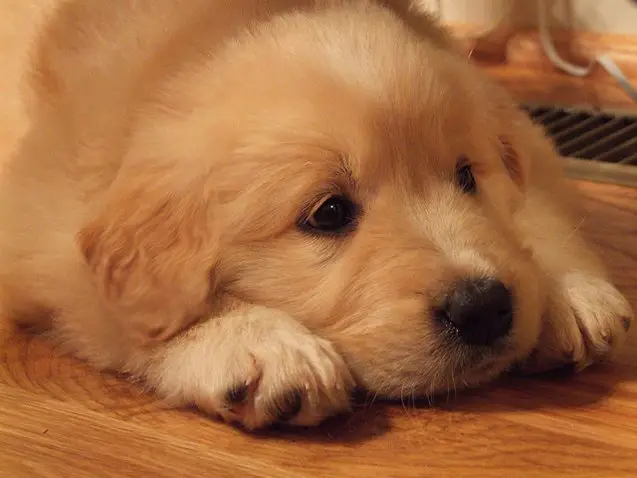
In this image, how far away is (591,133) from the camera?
318 centimetres

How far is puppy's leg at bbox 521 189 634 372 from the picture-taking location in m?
1.71

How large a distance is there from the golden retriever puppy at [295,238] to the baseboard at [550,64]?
1.78 meters

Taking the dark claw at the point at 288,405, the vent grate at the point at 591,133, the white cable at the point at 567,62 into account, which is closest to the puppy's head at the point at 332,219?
the dark claw at the point at 288,405

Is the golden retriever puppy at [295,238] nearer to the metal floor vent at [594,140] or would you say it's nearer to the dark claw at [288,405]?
the dark claw at [288,405]

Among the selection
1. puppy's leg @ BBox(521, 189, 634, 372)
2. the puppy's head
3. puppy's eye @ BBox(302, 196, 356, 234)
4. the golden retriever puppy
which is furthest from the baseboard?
puppy's eye @ BBox(302, 196, 356, 234)

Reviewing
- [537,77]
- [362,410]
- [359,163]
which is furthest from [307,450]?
[537,77]

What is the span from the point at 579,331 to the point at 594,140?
5.21ft

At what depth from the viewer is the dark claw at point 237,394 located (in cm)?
152

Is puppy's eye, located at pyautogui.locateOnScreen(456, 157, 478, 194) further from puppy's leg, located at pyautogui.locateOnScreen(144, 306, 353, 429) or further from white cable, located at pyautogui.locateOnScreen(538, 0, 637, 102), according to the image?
white cable, located at pyautogui.locateOnScreen(538, 0, 637, 102)

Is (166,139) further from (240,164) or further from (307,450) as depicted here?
(307,450)

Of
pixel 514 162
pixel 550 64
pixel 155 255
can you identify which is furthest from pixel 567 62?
pixel 155 255

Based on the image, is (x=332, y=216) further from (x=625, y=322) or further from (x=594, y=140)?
(x=594, y=140)

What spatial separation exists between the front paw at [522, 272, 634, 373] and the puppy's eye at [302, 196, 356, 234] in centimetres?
44

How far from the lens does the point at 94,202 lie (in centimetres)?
181
